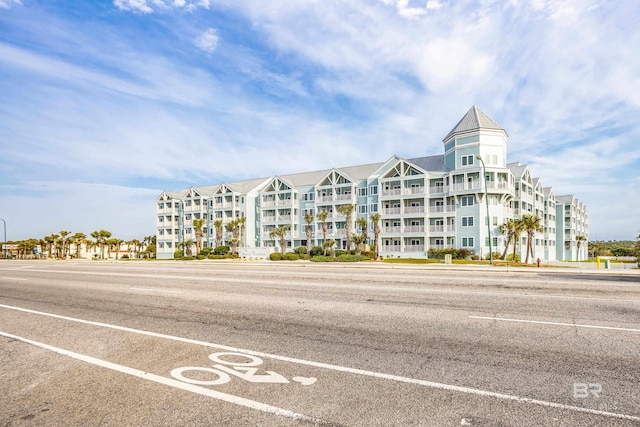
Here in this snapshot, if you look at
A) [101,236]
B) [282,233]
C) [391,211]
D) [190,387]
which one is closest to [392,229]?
[391,211]

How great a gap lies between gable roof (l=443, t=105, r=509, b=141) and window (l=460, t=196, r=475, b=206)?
27.5 ft

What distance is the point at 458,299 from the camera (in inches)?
450

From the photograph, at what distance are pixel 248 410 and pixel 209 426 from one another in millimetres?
460

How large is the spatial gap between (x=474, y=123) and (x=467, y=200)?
984 centimetres

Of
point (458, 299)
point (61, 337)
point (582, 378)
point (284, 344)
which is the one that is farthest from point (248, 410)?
point (458, 299)

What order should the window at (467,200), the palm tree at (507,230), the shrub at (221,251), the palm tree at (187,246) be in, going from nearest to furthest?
1. the palm tree at (507,230)
2. the window at (467,200)
3. the shrub at (221,251)
4. the palm tree at (187,246)

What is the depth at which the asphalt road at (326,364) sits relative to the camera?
159 inches

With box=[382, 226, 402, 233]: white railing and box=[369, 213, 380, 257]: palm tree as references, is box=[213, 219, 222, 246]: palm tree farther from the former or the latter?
box=[382, 226, 402, 233]: white railing

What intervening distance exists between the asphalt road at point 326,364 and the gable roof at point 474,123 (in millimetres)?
41042

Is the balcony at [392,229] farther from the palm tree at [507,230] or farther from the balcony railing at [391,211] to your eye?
the palm tree at [507,230]

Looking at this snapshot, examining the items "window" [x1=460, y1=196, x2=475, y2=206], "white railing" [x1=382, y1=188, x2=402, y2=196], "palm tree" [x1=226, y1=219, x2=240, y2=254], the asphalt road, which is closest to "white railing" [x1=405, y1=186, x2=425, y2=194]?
"white railing" [x1=382, y1=188, x2=402, y2=196]

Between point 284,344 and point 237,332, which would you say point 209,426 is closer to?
point 284,344

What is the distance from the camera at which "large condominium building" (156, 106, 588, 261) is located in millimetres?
47750

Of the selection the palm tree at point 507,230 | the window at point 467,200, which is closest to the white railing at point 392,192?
the window at point 467,200
